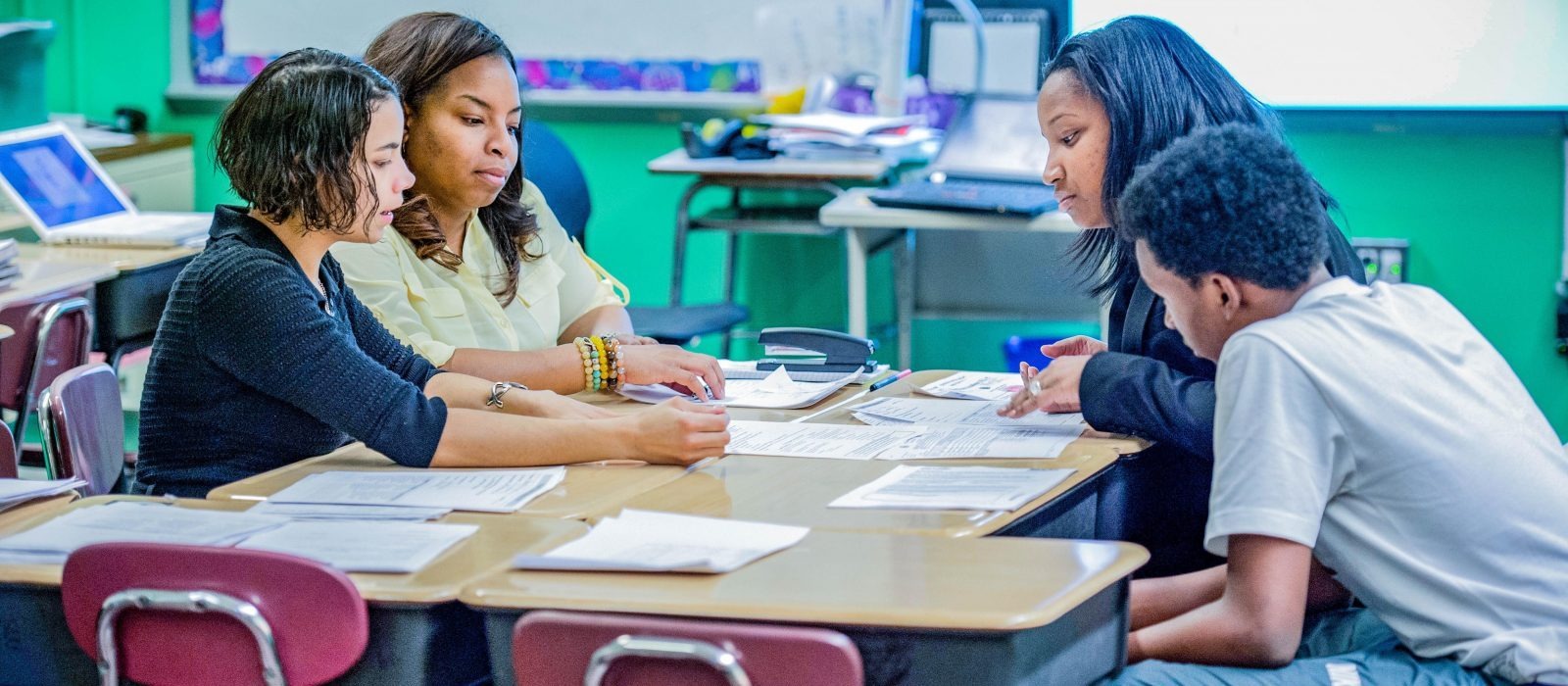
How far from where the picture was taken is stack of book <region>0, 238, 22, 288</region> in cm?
306

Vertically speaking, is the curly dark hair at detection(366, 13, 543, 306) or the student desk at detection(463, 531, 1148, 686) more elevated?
the curly dark hair at detection(366, 13, 543, 306)

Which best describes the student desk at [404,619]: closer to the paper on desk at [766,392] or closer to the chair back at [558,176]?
the paper on desk at [766,392]

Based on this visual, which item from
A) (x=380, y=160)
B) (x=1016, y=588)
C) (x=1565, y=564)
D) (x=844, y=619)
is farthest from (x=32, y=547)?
(x=1565, y=564)

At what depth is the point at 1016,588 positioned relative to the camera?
1326 mm

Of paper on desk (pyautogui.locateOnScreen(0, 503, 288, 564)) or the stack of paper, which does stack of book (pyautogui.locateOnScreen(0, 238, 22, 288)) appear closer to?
the stack of paper

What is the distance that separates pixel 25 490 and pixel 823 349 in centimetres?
112

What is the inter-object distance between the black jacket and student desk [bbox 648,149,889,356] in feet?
6.50

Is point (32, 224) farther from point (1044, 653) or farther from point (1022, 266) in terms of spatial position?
point (1044, 653)

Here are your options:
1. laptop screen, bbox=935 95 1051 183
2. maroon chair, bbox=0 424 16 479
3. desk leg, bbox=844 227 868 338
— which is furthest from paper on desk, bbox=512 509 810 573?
laptop screen, bbox=935 95 1051 183

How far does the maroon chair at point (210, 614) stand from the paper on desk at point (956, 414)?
0.90 metres

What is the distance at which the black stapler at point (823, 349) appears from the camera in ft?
7.78

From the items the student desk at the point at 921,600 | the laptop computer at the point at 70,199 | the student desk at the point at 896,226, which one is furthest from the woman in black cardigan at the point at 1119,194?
the laptop computer at the point at 70,199

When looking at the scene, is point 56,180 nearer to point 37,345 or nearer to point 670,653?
point 37,345

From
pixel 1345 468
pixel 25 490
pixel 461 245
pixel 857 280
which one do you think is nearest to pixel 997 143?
pixel 857 280
